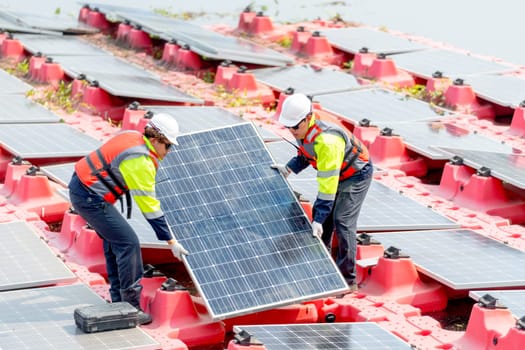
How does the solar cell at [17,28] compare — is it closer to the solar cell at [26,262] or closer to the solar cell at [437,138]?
the solar cell at [437,138]

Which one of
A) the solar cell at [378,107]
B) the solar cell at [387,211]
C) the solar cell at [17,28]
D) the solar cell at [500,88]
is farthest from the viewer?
the solar cell at [17,28]

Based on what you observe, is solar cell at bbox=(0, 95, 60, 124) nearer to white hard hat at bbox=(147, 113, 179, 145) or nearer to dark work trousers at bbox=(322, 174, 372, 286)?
dark work trousers at bbox=(322, 174, 372, 286)

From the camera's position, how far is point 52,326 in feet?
41.1

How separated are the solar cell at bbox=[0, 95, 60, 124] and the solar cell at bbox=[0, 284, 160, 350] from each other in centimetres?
559

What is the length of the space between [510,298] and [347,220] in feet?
5.90

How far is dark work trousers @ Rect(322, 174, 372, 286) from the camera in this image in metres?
13.9

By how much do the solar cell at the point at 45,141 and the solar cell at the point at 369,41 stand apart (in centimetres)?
660

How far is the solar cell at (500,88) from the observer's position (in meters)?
20.2

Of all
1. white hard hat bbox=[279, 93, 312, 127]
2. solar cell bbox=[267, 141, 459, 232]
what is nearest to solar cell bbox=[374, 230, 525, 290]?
solar cell bbox=[267, 141, 459, 232]

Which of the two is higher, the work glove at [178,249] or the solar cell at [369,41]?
the solar cell at [369,41]

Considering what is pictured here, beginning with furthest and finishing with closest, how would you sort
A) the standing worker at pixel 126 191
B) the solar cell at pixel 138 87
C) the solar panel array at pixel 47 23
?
the solar panel array at pixel 47 23, the solar cell at pixel 138 87, the standing worker at pixel 126 191

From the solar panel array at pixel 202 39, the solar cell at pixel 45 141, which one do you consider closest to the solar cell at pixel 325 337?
the solar cell at pixel 45 141

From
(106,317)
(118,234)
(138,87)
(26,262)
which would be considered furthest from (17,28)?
(106,317)

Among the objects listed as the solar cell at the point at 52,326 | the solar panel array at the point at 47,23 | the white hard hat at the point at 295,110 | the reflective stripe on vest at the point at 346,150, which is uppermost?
the white hard hat at the point at 295,110
